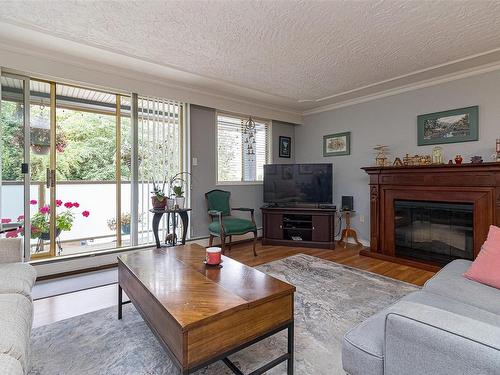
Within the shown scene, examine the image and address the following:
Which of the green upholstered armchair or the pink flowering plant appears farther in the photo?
the green upholstered armchair

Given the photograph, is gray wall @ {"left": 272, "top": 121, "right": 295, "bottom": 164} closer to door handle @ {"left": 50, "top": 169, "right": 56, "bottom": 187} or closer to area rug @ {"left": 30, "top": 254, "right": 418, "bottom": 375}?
area rug @ {"left": 30, "top": 254, "right": 418, "bottom": 375}

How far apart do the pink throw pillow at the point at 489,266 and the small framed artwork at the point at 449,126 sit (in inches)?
80.2

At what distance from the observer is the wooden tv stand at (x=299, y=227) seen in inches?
165

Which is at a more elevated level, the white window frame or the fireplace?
the white window frame

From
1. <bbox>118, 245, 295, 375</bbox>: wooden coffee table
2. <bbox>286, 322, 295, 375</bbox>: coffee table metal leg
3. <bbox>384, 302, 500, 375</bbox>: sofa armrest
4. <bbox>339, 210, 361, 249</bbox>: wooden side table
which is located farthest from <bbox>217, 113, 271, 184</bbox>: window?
<bbox>384, 302, 500, 375</bbox>: sofa armrest

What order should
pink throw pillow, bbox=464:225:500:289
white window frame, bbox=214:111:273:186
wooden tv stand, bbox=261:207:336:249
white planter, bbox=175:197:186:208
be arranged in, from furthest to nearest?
white window frame, bbox=214:111:273:186 < wooden tv stand, bbox=261:207:336:249 < white planter, bbox=175:197:186:208 < pink throw pillow, bbox=464:225:500:289

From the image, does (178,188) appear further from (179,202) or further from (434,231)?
(434,231)

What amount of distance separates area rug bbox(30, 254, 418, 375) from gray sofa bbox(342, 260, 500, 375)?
57 cm

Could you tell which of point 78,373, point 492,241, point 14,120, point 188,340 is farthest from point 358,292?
point 14,120

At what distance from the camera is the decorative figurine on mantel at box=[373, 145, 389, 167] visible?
3845 mm

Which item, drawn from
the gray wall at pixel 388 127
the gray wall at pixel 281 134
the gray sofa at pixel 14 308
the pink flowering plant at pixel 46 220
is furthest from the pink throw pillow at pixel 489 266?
the pink flowering plant at pixel 46 220

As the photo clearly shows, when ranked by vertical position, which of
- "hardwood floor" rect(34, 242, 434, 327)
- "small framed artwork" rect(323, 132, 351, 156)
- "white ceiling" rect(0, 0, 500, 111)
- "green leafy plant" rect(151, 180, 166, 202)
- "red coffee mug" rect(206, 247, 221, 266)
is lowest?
"hardwood floor" rect(34, 242, 434, 327)

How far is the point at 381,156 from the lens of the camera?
12.9 ft

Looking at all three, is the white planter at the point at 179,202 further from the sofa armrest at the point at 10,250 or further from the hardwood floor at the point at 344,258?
the sofa armrest at the point at 10,250
